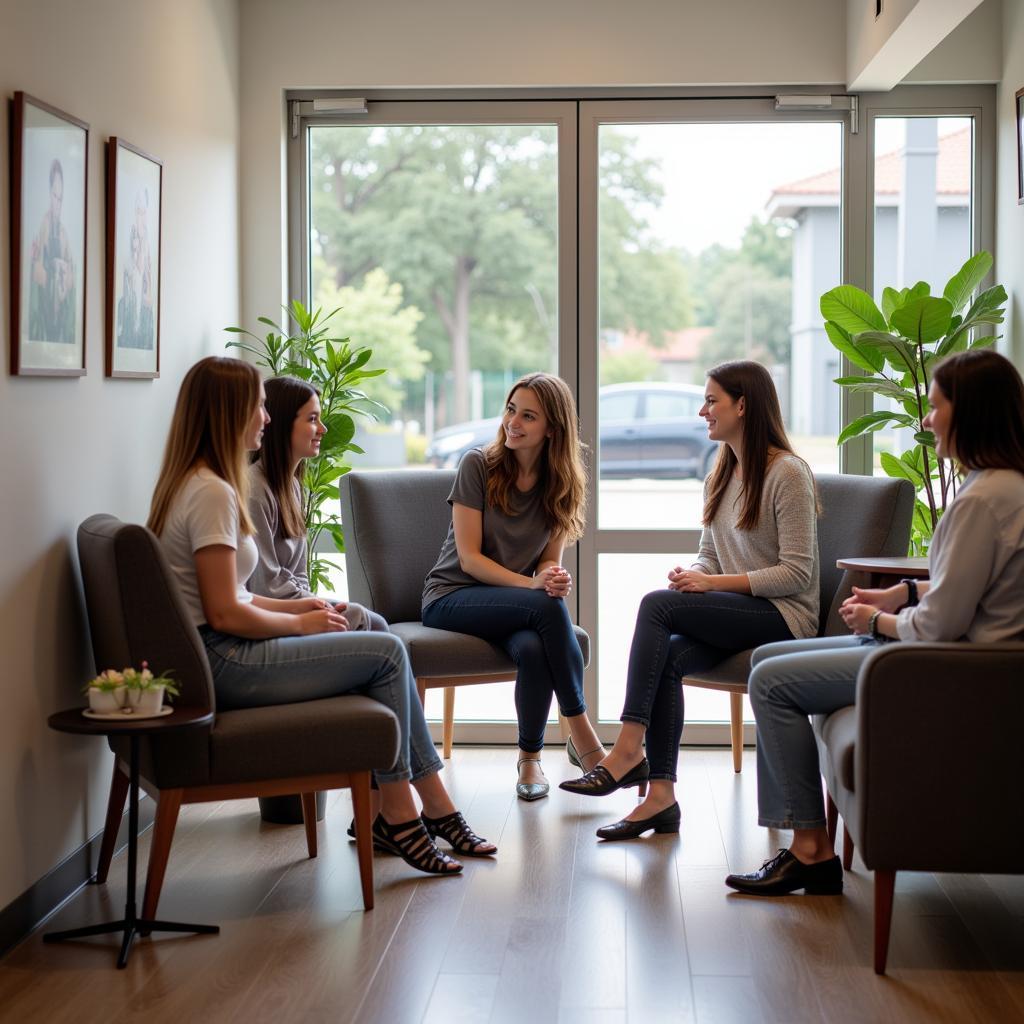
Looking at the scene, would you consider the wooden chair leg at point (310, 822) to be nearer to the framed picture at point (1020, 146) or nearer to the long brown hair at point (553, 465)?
the long brown hair at point (553, 465)

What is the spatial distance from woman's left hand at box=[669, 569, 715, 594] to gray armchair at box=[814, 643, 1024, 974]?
1.07 m

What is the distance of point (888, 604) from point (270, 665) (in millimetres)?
1462

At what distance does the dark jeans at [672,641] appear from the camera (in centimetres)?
376

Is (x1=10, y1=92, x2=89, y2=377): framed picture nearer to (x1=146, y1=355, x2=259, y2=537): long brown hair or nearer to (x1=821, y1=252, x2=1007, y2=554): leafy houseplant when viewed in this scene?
(x1=146, y1=355, x2=259, y2=537): long brown hair

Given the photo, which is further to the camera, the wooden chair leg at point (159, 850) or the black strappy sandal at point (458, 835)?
the black strappy sandal at point (458, 835)

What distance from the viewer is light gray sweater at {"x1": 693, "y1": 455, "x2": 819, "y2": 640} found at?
3764 mm

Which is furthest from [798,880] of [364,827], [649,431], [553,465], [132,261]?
[132,261]

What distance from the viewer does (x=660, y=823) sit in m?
3.75

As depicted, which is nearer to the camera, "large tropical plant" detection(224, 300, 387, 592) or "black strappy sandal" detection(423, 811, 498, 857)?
"black strappy sandal" detection(423, 811, 498, 857)

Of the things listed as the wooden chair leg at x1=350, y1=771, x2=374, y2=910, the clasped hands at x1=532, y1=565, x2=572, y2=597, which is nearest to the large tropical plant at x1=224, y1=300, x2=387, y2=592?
the clasped hands at x1=532, y1=565, x2=572, y2=597

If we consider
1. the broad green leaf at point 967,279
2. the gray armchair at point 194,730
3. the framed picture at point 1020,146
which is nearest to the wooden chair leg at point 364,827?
the gray armchair at point 194,730

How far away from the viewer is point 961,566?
270 cm

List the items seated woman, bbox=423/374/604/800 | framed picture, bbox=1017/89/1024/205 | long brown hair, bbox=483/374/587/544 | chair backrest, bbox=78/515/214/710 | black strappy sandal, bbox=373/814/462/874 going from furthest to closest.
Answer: framed picture, bbox=1017/89/1024/205 < long brown hair, bbox=483/374/587/544 < seated woman, bbox=423/374/604/800 < black strappy sandal, bbox=373/814/462/874 < chair backrest, bbox=78/515/214/710

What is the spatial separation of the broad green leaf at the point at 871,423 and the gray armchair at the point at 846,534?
0.35 meters
